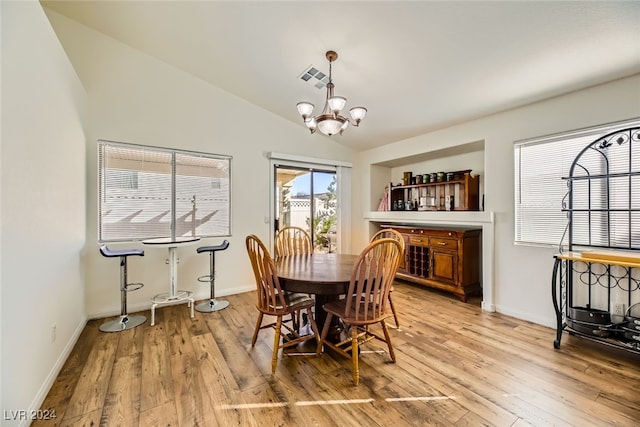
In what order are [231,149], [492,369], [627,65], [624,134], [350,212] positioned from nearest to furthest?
[492,369]
[627,65]
[624,134]
[231,149]
[350,212]

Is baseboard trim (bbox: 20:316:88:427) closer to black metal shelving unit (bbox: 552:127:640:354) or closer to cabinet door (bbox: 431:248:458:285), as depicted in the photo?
black metal shelving unit (bbox: 552:127:640:354)

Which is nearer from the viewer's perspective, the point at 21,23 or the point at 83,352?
the point at 21,23

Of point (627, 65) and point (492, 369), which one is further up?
point (627, 65)

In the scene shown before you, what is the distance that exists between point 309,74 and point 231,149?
164cm

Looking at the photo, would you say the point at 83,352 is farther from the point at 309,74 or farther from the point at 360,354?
the point at 309,74

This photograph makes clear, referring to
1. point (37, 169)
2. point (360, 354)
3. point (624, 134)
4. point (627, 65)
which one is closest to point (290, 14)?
point (37, 169)

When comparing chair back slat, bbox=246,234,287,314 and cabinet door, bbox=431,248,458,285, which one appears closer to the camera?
Answer: chair back slat, bbox=246,234,287,314

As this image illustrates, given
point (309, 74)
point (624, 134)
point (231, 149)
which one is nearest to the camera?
point (624, 134)

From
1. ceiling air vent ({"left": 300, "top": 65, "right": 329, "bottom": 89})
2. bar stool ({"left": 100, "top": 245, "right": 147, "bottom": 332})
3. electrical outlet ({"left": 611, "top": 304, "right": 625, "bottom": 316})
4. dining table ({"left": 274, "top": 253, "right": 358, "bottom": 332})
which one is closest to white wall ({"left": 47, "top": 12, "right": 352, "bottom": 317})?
bar stool ({"left": 100, "top": 245, "right": 147, "bottom": 332})

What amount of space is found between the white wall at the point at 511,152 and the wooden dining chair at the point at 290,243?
91.6 inches

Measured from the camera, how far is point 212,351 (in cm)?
242

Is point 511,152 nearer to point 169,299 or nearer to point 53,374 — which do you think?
point 169,299

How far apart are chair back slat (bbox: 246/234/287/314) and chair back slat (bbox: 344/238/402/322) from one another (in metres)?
0.58

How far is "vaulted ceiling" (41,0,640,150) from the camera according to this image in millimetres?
2053
